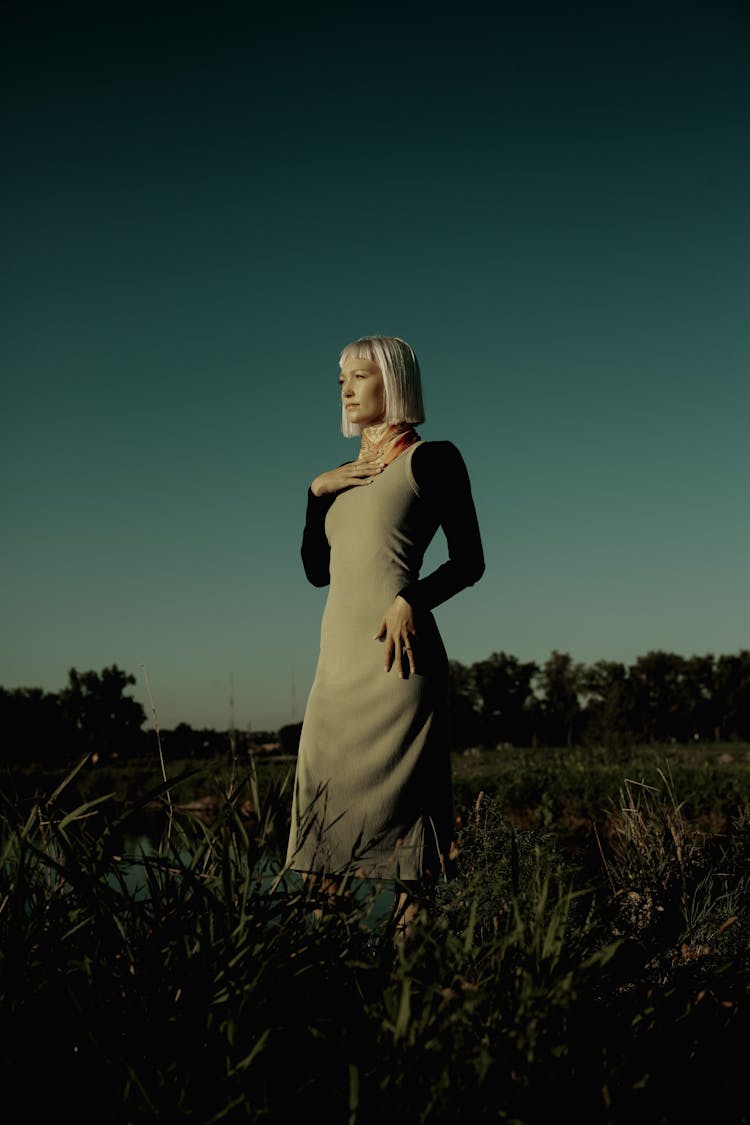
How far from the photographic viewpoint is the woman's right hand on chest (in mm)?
2725

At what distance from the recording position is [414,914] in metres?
2.14

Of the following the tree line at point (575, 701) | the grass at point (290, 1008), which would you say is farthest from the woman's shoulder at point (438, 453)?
the tree line at point (575, 701)

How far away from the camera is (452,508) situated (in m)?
2.65

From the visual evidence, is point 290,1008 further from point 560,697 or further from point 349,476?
point 560,697

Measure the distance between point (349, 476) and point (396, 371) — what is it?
414 mm

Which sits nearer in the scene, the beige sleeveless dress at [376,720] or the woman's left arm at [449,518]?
the beige sleeveless dress at [376,720]

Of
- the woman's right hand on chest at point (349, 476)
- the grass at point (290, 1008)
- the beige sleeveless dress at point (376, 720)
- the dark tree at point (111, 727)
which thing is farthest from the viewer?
the woman's right hand on chest at point (349, 476)

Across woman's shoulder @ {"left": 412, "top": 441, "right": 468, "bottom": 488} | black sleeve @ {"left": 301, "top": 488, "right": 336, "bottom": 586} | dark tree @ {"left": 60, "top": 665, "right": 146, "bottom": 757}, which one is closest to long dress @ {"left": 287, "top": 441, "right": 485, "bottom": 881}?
woman's shoulder @ {"left": 412, "top": 441, "right": 468, "bottom": 488}

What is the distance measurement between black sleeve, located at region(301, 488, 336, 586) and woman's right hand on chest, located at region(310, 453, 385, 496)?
46 mm

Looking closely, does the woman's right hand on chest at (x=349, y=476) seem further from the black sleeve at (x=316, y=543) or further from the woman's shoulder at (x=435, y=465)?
the woman's shoulder at (x=435, y=465)

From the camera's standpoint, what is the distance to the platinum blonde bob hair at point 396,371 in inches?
110

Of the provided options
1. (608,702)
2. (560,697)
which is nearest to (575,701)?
(560,697)

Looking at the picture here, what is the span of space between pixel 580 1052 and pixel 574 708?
43.0 m

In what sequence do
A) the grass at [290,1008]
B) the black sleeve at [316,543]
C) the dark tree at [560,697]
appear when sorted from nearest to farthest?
the grass at [290,1008] < the black sleeve at [316,543] < the dark tree at [560,697]
